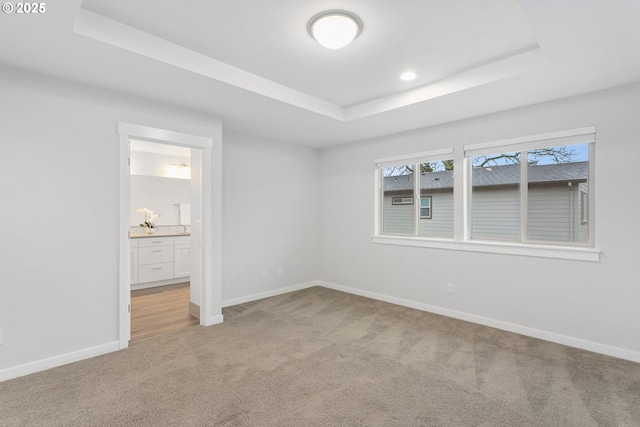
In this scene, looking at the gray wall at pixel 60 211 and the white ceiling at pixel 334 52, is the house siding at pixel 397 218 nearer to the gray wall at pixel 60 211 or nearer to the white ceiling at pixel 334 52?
the white ceiling at pixel 334 52

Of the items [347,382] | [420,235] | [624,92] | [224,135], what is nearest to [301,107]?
[224,135]

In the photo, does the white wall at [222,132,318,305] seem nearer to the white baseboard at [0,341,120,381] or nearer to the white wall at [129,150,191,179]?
the white baseboard at [0,341,120,381]

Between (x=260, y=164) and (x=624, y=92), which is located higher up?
(x=624, y=92)

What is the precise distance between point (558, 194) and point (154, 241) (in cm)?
595

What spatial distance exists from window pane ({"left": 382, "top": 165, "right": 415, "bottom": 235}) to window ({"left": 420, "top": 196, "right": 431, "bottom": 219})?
0.13m

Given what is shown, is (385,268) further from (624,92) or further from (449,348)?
(624,92)

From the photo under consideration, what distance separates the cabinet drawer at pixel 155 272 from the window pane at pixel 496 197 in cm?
504

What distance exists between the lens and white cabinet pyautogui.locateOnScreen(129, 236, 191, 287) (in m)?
5.40

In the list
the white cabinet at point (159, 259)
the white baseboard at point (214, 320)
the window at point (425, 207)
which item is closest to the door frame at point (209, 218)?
the white baseboard at point (214, 320)

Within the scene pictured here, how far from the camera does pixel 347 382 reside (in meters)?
2.48

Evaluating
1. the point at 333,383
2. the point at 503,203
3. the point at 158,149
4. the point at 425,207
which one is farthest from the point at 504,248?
the point at 158,149

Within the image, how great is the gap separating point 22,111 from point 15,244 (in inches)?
42.6

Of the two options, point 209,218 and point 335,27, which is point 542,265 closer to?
point 335,27

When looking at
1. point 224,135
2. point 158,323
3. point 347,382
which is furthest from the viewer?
point 224,135
